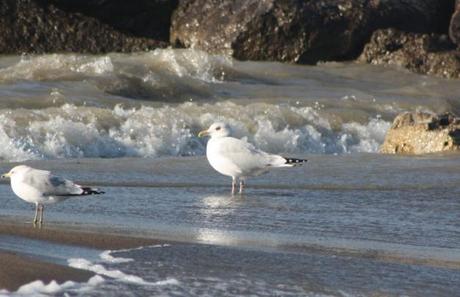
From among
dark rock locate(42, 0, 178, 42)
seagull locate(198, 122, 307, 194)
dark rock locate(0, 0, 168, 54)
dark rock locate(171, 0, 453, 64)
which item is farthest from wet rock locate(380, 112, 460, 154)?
dark rock locate(42, 0, 178, 42)

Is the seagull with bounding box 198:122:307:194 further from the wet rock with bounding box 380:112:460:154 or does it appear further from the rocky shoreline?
the rocky shoreline

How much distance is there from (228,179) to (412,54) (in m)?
10.9

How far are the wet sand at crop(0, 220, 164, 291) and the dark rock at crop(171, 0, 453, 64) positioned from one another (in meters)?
12.6

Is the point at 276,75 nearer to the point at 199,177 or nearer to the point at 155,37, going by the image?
the point at 155,37

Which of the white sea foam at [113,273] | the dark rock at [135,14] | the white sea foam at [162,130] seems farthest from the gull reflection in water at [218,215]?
the dark rock at [135,14]

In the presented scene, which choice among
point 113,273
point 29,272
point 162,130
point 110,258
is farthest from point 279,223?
point 162,130

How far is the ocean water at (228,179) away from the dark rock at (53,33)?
0.85 metres

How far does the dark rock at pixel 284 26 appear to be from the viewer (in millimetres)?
19094

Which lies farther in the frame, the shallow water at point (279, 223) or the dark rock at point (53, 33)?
the dark rock at point (53, 33)

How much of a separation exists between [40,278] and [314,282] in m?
1.25

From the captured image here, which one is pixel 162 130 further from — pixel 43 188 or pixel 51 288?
pixel 51 288

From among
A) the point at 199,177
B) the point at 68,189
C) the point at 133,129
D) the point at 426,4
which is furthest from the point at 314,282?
the point at 426,4

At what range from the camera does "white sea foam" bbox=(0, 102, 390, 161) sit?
11.9m

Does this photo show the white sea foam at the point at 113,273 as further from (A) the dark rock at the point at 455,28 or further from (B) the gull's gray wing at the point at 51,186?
(A) the dark rock at the point at 455,28
